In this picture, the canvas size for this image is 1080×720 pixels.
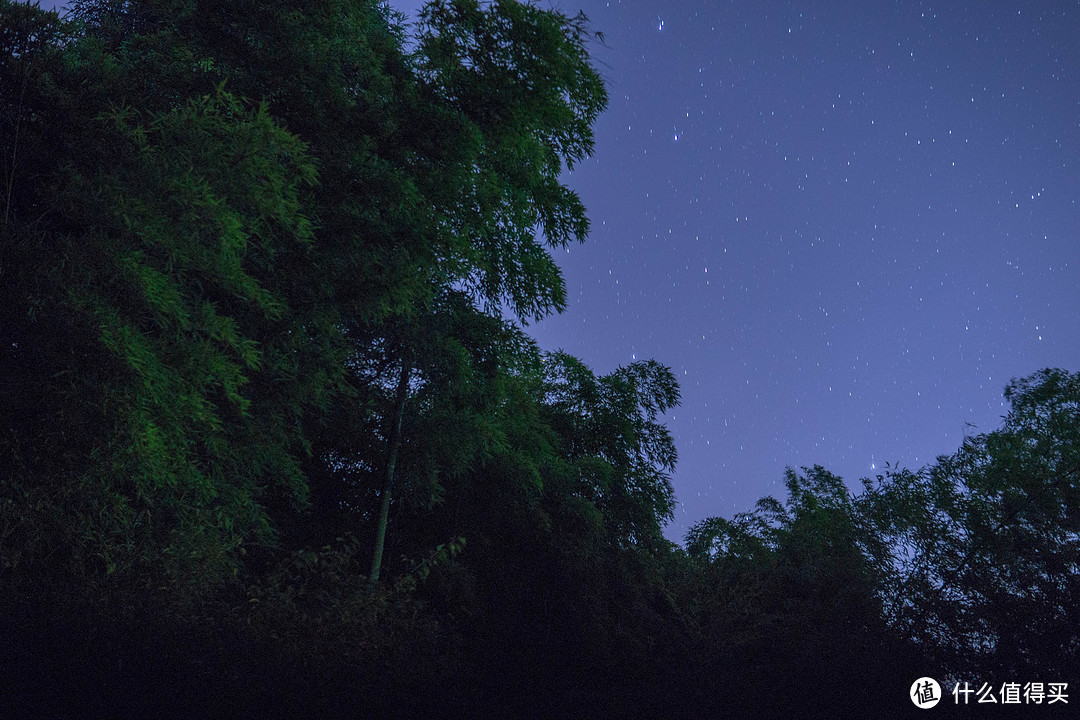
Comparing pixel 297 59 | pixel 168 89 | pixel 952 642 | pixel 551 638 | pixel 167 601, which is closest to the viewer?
pixel 167 601

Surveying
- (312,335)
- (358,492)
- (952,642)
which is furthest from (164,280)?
(952,642)

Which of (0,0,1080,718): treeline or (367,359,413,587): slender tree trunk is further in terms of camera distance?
(367,359,413,587): slender tree trunk

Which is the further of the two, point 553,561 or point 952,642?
point 553,561

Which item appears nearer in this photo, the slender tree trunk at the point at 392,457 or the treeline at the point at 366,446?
the treeline at the point at 366,446

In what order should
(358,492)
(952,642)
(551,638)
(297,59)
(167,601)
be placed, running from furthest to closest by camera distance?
(551,638), (358,492), (952,642), (297,59), (167,601)

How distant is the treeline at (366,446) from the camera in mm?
4660

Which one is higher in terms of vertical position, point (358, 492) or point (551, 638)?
point (358, 492)

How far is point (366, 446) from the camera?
26.1ft

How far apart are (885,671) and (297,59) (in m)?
7.47

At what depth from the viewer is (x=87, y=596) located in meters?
4.44

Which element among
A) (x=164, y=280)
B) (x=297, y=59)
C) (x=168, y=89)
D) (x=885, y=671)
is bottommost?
(x=885, y=671)

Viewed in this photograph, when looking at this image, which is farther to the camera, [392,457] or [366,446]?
[366,446]

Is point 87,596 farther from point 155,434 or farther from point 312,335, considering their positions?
point 312,335

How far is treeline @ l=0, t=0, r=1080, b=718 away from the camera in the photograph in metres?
4.66
